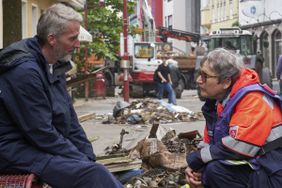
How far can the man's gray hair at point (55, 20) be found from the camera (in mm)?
3791

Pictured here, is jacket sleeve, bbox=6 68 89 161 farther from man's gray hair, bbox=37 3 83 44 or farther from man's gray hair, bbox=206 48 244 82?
man's gray hair, bbox=206 48 244 82

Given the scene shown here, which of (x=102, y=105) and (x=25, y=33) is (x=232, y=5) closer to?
(x=102, y=105)

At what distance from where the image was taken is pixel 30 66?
3693mm

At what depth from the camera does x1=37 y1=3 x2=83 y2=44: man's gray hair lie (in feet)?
12.4

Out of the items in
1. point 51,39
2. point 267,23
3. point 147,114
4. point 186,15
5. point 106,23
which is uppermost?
point 186,15

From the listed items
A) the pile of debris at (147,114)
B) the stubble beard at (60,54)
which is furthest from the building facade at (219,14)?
the stubble beard at (60,54)

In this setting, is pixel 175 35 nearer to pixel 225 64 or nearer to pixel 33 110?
pixel 225 64

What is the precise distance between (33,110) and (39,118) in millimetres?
53

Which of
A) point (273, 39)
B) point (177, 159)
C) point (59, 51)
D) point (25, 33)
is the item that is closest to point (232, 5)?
point (273, 39)

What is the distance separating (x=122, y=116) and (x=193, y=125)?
7.03 ft

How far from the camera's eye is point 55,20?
3789mm

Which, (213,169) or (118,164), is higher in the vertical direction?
(213,169)

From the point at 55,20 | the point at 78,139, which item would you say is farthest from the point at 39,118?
the point at 78,139

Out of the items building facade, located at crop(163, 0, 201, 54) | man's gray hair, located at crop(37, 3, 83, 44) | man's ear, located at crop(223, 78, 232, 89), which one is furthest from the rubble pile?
building facade, located at crop(163, 0, 201, 54)
